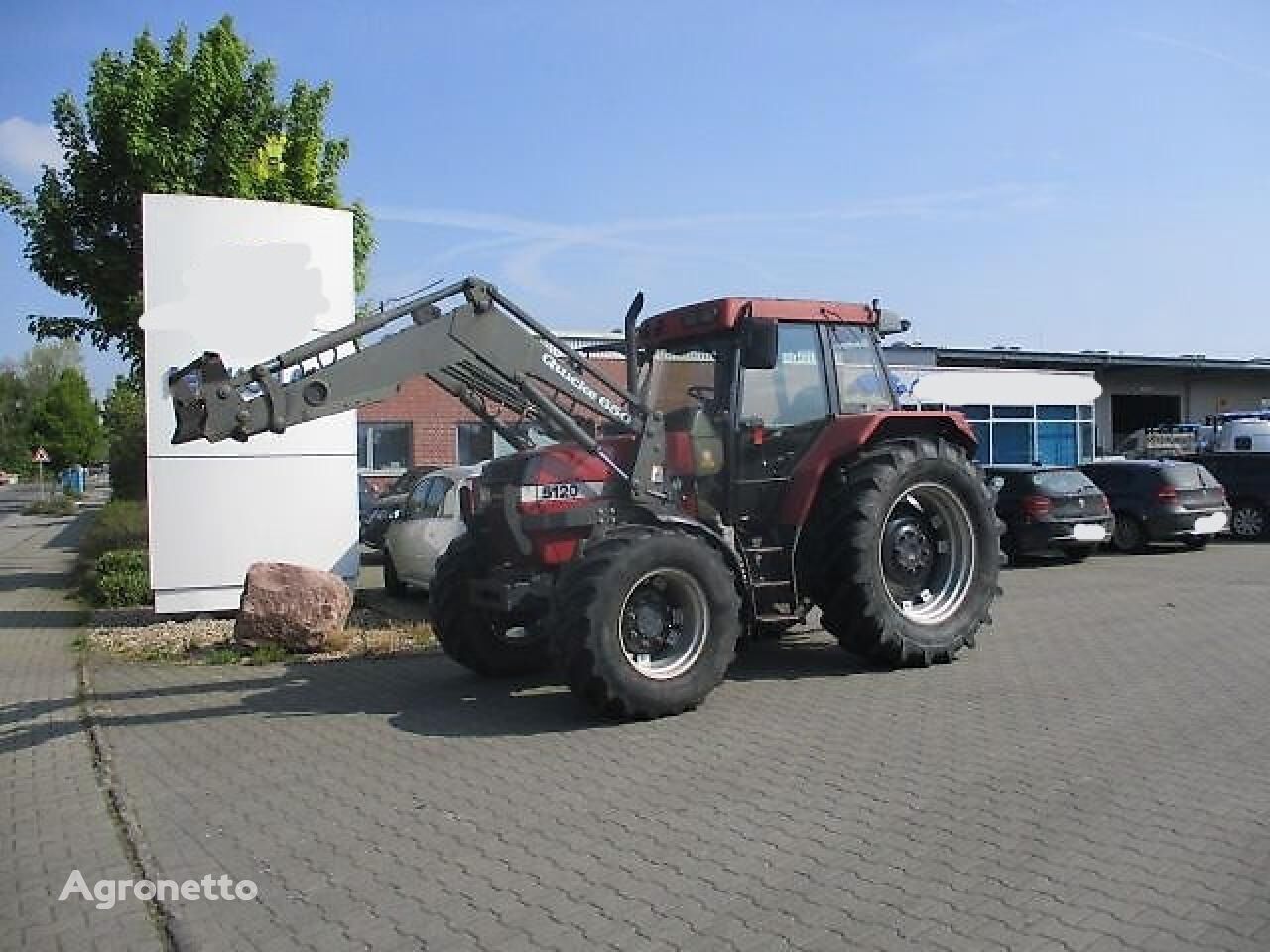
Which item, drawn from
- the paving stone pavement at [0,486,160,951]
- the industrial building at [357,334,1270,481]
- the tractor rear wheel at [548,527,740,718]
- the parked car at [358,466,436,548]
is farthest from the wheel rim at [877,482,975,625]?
the industrial building at [357,334,1270,481]

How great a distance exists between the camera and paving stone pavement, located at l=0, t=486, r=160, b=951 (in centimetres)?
430

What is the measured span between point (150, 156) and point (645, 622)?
10356 mm

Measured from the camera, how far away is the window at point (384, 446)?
95.5 ft

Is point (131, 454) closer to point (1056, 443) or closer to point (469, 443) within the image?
point (469, 443)

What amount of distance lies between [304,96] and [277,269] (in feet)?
13.6

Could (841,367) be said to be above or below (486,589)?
above

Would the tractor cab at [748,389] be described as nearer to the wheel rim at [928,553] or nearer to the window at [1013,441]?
the wheel rim at [928,553]

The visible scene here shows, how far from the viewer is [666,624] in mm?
7266

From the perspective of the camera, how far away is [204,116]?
14422mm

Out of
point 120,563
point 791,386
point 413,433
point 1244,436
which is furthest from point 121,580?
point 1244,436

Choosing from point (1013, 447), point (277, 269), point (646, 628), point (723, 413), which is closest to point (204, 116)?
point (277, 269)

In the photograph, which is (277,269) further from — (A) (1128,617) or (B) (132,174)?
(A) (1128,617)

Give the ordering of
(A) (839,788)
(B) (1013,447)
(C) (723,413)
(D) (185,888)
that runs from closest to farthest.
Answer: (D) (185,888)
(A) (839,788)
(C) (723,413)
(B) (1013,447)

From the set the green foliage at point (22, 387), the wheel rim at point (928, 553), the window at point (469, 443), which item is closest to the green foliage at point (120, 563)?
the wheel rim at point (928, 553)
